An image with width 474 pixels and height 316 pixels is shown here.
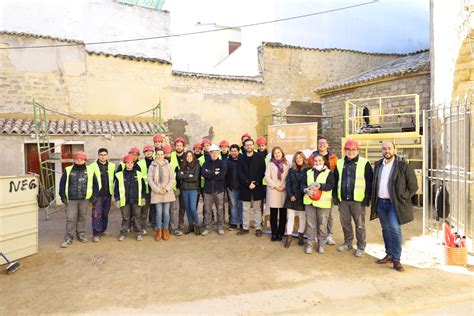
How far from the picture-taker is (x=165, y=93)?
13.3 metres

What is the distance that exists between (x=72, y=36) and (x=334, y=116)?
455 inches

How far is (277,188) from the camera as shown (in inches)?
237

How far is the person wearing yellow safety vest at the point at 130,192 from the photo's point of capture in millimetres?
6410

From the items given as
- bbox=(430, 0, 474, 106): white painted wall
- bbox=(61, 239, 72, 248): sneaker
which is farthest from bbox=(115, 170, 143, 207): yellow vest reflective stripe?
A: bbox=(430, 0, 474, 106): white painted wall

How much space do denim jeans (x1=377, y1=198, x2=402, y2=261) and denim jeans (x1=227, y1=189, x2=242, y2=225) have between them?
9.09 ft

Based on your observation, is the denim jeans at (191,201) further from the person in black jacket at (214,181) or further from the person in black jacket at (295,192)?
the person in black jacket at (295,192)

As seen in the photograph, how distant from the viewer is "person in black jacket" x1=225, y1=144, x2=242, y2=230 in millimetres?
6773

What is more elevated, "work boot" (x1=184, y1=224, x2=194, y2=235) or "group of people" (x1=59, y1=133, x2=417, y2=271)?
"group of people" (x1=59, y1=133, x2=417, y2=271)

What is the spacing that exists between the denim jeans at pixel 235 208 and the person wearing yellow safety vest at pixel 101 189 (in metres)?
2.27

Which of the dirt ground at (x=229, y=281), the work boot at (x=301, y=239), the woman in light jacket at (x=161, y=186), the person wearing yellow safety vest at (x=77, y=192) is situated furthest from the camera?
the woman in light jacket at (x=161, y=186)

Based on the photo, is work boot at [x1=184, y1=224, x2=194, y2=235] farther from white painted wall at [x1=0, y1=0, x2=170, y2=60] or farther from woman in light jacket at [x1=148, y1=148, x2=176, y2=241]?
white painted wall at [x1=0, y1=0, x2=170, y2=60]

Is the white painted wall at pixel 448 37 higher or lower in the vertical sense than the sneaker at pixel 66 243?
higher

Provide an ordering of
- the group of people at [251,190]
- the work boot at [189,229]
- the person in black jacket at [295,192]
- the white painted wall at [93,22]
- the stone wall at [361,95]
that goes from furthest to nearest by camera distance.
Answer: the white painted wall at [93,22], the stone wall at [361,95], the work boot at [189,229], the person in black jacket at [295,192], the group of people at [251,190]

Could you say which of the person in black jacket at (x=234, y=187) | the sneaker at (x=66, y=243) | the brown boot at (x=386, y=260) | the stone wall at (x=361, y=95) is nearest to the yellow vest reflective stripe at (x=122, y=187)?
the sneaker at (x=66, y=243)
